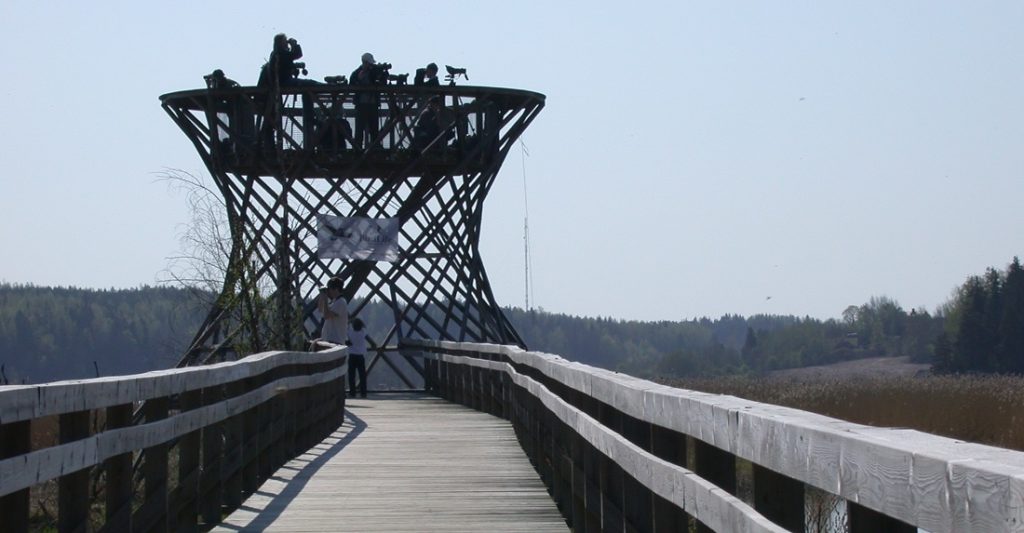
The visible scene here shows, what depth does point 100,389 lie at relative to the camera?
6082 mm

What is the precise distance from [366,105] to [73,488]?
2177 cm

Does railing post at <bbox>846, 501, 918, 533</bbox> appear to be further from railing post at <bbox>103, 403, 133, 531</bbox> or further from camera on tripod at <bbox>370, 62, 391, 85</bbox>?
camera on tripod at <bbox>370, 62, 391, 85</bbox>

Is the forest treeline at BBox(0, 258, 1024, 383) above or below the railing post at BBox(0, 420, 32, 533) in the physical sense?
above

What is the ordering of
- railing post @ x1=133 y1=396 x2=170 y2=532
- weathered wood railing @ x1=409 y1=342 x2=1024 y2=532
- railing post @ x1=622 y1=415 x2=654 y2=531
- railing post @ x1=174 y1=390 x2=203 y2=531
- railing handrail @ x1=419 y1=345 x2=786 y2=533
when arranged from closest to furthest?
weathered wood railing @ x1=409 y1=342 x2=1024 y2=532
railing handrail @ x1=419 y1=345 x2=786 y2=533
railing post @ x1=622 y1=415 x2=654 y2=531
railing post @ x1=133 y1=396 x2=170 y2=532
railing post @ x1=174 y1=390 x2=203 y2=531

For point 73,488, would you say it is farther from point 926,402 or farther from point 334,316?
point 926,402

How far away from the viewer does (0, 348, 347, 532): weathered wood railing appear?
527cm

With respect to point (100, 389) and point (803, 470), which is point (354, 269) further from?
point (803, 470)

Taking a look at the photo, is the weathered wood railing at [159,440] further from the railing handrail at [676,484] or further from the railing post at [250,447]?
the railing handrail at [676,484]

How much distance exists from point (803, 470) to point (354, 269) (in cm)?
2543

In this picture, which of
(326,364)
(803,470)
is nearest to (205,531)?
(803,470)

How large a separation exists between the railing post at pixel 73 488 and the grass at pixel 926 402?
64.2 ft

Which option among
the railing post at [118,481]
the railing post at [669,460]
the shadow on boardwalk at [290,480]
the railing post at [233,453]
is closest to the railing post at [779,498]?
the railing post at [669,460]

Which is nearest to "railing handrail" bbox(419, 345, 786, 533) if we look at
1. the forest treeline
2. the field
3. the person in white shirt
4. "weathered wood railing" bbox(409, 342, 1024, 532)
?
"weathered wood railing" bbox(409, 342, 1024, 532)

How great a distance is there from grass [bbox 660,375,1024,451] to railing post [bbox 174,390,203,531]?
56.1 ft
